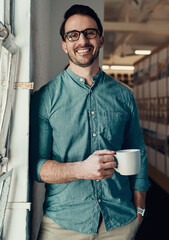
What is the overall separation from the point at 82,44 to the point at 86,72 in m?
0.15

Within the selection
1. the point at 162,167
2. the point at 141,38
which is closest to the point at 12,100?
the point at 162,167

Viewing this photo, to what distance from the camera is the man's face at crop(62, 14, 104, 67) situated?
4.00 feet

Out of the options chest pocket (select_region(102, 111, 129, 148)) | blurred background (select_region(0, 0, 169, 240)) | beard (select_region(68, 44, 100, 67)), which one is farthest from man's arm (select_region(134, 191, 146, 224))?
beard (select_region(68, 44, 100, 67))

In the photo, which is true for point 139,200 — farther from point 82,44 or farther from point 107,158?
point 82,44

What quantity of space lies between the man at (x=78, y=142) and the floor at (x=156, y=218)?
205cm

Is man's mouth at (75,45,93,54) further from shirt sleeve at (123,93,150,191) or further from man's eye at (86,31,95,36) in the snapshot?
shirt sleeve at (123,93,150,191)

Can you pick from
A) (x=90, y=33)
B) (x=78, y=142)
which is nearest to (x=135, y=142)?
(x=78, y=142)

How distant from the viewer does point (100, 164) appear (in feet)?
3.41

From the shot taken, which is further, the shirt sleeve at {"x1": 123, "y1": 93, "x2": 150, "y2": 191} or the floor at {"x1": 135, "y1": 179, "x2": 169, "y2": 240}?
the floor at {"x1": 135, "y1": 179, "x2": 169, "y2": 240}

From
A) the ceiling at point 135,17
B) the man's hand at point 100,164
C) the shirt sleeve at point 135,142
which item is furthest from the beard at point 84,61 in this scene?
the ceiling at point 135,17

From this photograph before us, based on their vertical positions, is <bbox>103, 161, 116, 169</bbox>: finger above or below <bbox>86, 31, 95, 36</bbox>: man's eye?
below

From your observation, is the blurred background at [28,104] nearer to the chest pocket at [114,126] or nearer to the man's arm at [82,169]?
the man's arm at [82,169]

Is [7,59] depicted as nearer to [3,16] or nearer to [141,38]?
[3,16]

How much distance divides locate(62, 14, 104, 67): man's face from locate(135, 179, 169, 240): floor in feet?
8.10
